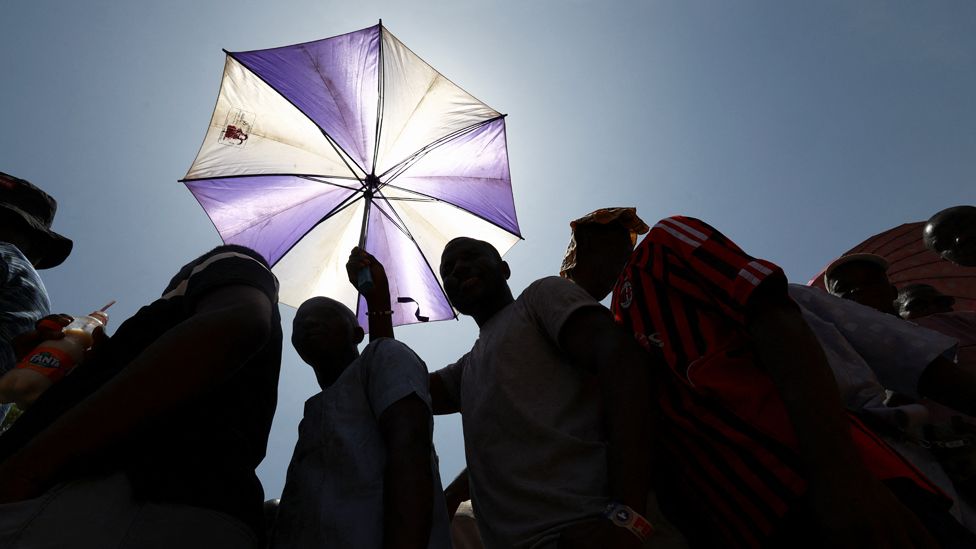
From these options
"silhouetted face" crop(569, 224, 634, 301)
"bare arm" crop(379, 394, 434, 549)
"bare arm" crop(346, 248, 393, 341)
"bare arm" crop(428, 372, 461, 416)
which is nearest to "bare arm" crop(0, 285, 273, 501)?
"bare arm" crop(379, 394, 434, 549)

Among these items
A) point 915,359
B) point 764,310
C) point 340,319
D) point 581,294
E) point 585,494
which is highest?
point 340,319

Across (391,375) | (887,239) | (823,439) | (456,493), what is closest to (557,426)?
(391,375)

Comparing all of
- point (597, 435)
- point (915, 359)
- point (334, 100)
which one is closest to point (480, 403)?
point (597, 435)

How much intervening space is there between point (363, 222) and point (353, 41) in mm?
1629

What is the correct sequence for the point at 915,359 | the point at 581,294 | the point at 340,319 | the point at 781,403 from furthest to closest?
the point at 340,319 < the point at 581,294 < the point at 915,359 < the point at 781,403

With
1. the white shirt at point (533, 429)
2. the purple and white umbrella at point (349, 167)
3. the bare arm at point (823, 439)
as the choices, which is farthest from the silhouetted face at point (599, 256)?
the purple and white umbrella at point (349, 167)

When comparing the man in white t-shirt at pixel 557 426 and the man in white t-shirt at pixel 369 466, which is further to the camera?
the man in white t-shirt at pixel 369 466

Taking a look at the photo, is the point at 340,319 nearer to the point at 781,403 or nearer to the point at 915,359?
the point at 781,403

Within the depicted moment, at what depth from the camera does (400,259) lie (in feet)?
17.0

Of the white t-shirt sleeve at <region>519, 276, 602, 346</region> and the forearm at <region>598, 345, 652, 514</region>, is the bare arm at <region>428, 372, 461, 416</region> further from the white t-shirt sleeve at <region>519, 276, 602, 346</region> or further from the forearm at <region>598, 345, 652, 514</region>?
the forearm at <region>598, 345, 652, 514</region>

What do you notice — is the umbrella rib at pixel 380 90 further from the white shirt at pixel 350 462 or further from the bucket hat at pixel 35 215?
the white shirt at pixel 350 462

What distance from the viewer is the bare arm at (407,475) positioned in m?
1.56

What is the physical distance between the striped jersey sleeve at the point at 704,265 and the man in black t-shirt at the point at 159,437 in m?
1.20

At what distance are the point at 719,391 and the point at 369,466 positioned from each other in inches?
42.8
